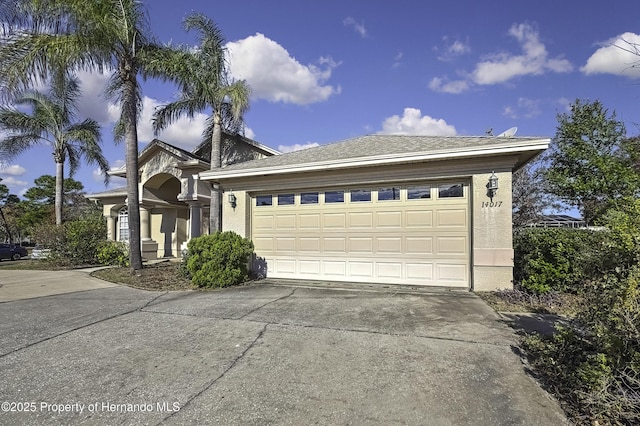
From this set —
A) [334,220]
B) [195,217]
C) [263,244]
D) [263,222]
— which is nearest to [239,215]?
[263,222]

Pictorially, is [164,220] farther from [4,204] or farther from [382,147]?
[4,204]

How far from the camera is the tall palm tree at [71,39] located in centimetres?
948

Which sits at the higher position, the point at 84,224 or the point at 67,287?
the point at 84,224

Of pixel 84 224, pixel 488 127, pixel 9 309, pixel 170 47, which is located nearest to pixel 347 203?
pixel 9 309

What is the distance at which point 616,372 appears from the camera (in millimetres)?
2760

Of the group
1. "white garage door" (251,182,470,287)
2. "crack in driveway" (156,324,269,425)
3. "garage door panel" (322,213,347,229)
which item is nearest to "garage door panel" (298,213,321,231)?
"white garage door" (251,182,470,287)

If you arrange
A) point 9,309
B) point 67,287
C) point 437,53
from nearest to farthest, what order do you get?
1. point 9,309
2. point 67,287
3. point 437,53

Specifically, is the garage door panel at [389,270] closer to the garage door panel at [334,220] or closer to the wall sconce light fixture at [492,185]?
the garage door panel at [334,220]

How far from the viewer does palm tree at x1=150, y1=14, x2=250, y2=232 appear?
12469 millimetres

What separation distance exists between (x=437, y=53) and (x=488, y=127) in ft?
14.6

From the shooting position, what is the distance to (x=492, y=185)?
7230 mm

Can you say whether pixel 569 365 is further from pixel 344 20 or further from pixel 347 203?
pixel 344 20

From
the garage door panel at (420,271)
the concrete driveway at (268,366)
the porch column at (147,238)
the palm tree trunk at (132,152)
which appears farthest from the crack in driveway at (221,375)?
the porch column at (147,238)

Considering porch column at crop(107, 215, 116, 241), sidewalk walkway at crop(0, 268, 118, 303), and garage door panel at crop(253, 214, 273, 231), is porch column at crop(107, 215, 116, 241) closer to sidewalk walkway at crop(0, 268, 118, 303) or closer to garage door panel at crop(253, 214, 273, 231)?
sidewalk walkway at crop(0, 268, 118, 303)
